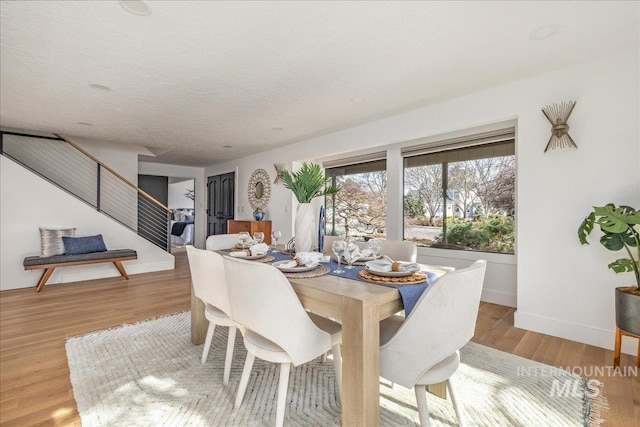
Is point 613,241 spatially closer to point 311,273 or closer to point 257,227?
point 311,273

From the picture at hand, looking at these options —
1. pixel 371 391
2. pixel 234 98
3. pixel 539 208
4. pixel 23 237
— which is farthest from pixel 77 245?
pixel 539 208

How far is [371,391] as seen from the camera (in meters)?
1.18

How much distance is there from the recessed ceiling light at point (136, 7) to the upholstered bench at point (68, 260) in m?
3.84

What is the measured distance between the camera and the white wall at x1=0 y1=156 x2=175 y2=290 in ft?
13.8

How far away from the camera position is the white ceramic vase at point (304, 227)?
1.95m

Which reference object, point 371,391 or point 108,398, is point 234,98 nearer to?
point 108,398

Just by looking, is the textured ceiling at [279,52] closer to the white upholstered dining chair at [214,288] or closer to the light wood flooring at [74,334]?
the white upholstered dining chair at [214,288]

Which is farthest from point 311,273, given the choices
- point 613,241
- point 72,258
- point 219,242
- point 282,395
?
point 72,258

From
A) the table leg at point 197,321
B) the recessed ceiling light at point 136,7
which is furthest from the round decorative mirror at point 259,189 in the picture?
the recessed ceiling light at point 136,7

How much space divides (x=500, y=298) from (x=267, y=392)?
3.03 metres

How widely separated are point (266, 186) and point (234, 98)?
2791 millimetres

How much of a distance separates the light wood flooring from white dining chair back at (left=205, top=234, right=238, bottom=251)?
1.22 m

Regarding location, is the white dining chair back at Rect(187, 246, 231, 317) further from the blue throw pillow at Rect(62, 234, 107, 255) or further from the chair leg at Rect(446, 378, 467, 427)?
the blue throw pillow at Rect(62, 234, 107, 255)

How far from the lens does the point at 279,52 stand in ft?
7.25
